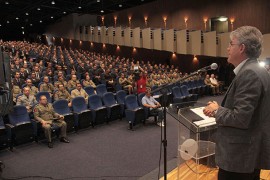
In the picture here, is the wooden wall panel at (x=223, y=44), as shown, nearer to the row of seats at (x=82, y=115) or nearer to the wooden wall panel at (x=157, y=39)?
the wooden wall panel at (x=157, y=39)

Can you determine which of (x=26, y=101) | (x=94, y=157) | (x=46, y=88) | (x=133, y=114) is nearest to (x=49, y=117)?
(x=26, y=101)

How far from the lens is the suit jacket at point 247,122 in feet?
4.42

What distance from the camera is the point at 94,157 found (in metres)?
4.48

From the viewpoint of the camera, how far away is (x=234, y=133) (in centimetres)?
141

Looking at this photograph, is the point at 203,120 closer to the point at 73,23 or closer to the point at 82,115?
the point at 82,115

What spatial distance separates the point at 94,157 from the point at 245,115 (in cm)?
349

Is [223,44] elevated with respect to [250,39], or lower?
elevated

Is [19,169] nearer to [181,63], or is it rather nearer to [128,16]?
[181,63]

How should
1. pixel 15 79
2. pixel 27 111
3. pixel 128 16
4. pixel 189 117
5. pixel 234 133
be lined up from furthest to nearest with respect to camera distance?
1. pixel 128 16
2. pixel 15 79
3. pixel 27 111
4. pixel 189 117
5. pixel 234 133

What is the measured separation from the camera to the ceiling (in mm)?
18281

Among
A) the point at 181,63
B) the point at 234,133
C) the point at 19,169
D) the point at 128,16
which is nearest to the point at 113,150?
the point at 19,169

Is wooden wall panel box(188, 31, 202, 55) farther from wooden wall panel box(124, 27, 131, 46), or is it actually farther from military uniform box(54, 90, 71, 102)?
military uniform box(54, 90, 71, 102)

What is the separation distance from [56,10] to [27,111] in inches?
691

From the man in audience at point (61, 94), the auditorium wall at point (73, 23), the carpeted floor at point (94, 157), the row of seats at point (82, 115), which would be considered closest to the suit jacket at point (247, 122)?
the carpeted floor at point (94, 157)
